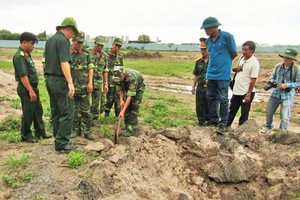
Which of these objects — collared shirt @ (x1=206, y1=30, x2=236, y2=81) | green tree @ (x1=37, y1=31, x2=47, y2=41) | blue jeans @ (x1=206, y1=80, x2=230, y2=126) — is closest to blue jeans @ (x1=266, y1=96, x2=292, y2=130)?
blue jeans @ (x1=206, y1=80, x2=230, y2=126)

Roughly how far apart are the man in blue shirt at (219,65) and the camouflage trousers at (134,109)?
1.28 meters

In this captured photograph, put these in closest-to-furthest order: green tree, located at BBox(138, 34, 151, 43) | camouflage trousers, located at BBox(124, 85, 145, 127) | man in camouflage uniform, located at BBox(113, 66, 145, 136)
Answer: man in camouflage uniform, located at BBox(113, 66, 145, 136) → camouflage trousers, located at BBox(124, 85, 145, 127) → green tree, located at BBox(138, 34, 151, 43)

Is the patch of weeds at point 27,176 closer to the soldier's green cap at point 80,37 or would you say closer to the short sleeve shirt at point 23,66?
the short sleeve shirt at point 23,66

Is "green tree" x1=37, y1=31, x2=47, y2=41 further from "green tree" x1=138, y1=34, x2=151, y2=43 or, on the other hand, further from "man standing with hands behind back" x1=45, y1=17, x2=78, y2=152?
"man standing with hands behind back" x1=45, y1=17, x2=78, y2=152

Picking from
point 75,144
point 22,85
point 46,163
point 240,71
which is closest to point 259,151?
point 240,71

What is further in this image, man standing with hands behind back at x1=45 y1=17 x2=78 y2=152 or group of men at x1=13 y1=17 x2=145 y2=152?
group of men at x1=13 y1=17 x2=145 y2=152

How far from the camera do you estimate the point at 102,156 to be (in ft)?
16.1

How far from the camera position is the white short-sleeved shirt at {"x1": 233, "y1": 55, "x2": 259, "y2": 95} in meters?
6.24

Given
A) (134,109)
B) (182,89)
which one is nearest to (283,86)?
(134,109)

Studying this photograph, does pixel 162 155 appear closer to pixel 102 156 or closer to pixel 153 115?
pixel 102 156

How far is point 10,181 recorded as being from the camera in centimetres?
422

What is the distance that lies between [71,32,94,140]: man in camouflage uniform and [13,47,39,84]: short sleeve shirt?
0.69 meters

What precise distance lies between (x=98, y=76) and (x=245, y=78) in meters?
2.81

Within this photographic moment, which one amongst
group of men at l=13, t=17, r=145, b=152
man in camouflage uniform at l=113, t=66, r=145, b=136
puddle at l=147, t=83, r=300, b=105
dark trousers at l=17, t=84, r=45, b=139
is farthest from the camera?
puddle at l=147, t=83, r=300, b=105
